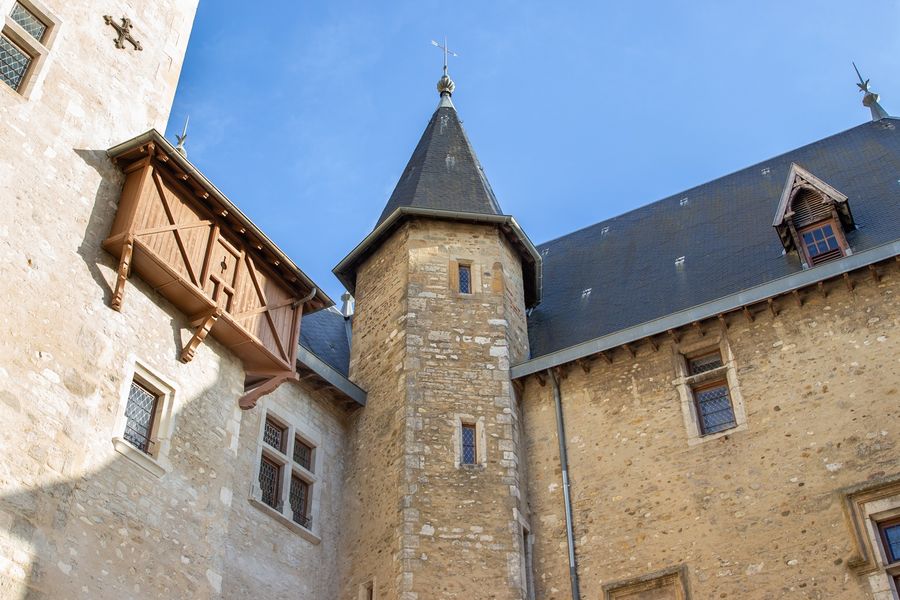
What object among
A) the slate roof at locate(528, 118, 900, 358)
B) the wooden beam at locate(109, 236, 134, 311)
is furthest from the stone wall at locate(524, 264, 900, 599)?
the wooden beam at locate(109, 236, 134, 311)

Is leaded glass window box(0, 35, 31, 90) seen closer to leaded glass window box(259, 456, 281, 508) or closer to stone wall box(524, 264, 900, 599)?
leaded glass window box(259, 456, 281, 508)

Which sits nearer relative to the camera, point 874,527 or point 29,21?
point 874,527

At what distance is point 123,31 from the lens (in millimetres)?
13258

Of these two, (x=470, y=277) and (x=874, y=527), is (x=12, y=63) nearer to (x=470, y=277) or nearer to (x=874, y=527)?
(x=470, y=277)

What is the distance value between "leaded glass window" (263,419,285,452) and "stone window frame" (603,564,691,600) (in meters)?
4.52

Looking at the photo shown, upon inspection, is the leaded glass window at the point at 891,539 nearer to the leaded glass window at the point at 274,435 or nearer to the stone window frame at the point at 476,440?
the stone window frame at the point at 476,440

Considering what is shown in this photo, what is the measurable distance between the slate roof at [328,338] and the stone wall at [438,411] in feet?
3.39

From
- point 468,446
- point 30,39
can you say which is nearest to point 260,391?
point 468,446

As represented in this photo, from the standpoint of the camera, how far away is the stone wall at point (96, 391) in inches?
382

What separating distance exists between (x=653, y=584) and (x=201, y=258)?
636cm

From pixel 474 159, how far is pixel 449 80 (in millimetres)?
3419

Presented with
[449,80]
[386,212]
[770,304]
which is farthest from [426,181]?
[770,304]

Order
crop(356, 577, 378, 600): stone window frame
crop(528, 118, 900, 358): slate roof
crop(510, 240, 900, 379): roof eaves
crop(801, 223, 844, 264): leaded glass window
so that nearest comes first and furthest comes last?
crop(356, 577, 378, 600): stone window frame, crop(510, 240, 900, 379): roof eaves, crop(801, 223, 844, 264): leaded glass window, crop(528, 118, 900, 358): slate roof

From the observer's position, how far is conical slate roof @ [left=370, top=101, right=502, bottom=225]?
55.7 feet
